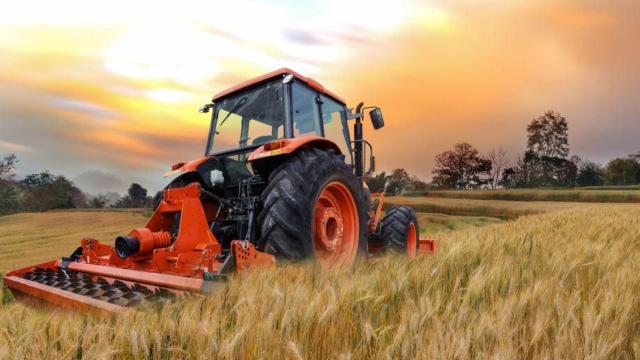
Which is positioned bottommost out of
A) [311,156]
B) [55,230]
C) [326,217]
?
[55,230]

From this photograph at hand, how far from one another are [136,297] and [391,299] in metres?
1.52

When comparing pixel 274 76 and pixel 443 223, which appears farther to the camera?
pixel 443 223

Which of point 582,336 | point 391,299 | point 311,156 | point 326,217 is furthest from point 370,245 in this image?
point 582,336

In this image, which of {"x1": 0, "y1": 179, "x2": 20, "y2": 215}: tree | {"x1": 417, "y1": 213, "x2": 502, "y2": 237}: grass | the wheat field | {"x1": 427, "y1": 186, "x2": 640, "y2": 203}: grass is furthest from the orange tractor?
{"x1": 427, "y1": 186, "x2": 640, "y2": 203}: grass

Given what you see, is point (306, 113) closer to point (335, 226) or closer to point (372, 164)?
point (372, 164)

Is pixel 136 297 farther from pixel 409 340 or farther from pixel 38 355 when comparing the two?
pixel 409 340

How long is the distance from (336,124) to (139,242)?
3047mm

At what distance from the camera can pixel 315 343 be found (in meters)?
1.49

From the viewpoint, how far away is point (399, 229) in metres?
5.15

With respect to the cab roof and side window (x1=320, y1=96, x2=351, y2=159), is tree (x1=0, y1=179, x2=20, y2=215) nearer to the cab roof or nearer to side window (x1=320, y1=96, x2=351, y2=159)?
the cab roof

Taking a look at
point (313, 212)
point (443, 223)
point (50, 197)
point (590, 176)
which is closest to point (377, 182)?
point (313, 212)

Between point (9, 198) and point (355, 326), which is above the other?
point (9, 198)

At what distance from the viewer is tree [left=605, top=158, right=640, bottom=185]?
160 ft

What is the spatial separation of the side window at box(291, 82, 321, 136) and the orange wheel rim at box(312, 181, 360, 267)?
1136mm
